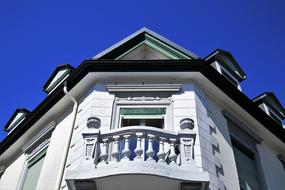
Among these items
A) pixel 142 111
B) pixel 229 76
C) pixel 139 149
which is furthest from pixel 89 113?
pixel 229 76

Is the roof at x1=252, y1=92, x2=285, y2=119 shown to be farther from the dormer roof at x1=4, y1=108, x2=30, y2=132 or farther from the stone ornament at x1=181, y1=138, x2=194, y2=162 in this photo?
the dormer roof at x1=4, y1=108, x2=30, y2=132

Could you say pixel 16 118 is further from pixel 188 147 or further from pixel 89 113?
pixel 188 147

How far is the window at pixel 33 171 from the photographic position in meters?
9.80

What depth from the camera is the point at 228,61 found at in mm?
12148

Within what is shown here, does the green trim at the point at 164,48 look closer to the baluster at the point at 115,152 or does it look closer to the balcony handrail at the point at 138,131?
the balcony handrail at the point at 138,131

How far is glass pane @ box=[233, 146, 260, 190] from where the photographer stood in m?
9.03

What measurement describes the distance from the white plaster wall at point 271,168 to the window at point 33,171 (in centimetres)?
632

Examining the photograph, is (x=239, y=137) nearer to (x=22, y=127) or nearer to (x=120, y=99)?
(x=120, y=99)

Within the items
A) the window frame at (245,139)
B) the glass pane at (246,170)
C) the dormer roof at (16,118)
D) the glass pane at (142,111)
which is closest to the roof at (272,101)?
the window frame at (245,139)

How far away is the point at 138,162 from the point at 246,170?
13.6 feet

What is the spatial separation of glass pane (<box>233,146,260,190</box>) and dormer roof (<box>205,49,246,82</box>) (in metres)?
3.25

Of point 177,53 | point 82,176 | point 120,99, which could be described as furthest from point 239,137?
point 82,176

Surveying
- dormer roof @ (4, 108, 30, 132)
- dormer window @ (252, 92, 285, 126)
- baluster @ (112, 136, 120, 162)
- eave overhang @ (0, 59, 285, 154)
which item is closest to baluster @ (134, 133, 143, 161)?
baluster @ (112, 136, 120, 162)

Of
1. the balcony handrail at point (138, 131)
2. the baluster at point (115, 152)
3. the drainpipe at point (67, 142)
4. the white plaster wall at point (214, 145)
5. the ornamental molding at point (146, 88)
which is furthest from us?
the ornamental molding at point (146, 88)
